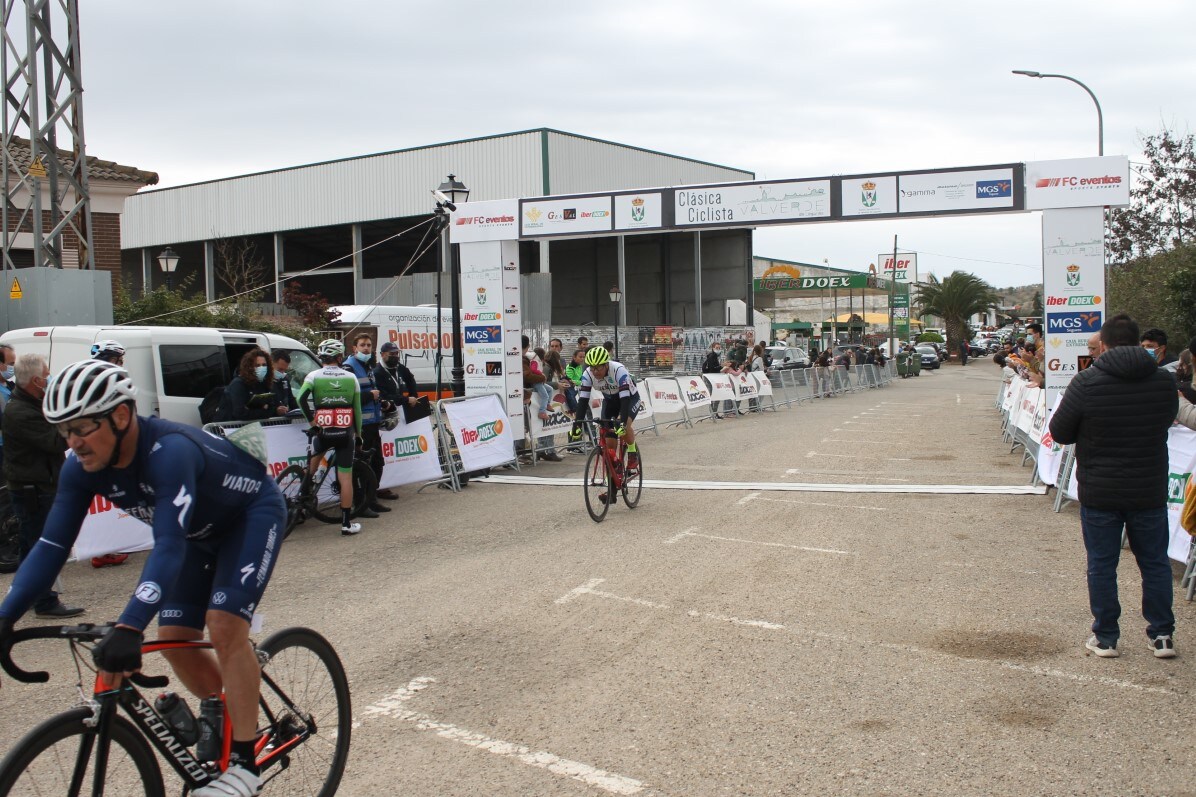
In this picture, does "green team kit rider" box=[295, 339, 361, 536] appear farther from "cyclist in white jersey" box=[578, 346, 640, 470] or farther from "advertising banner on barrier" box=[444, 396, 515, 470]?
"advertising banner on barrier" box=[444, 396, 515, 470]

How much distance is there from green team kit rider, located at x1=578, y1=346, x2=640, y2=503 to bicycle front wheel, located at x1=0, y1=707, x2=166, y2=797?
724cm

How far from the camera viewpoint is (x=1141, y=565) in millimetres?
5621

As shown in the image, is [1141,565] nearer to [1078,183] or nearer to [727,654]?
[727,654]

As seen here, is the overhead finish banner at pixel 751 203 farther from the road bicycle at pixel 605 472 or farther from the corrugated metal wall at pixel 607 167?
the corrugated metal wall at pixel 607 167

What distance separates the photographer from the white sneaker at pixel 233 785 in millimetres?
3146

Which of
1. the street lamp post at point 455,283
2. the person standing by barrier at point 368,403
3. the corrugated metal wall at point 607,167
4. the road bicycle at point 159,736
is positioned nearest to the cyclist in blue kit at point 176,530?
the road bicycle at point 159,736

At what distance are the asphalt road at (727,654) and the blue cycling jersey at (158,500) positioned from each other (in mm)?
1441

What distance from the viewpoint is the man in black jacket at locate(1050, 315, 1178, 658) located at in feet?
18.0

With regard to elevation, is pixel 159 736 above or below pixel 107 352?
below

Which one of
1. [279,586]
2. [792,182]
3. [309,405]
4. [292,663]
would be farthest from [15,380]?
[792,182]

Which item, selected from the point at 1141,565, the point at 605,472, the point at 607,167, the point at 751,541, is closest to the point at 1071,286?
the point at 751,541

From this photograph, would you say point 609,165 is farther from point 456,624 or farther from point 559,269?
point 456,624

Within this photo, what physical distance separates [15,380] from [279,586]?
242 centimetres

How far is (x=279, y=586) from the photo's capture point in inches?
296
